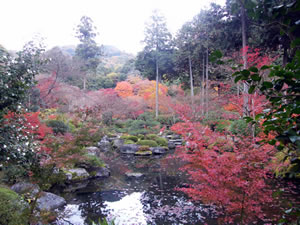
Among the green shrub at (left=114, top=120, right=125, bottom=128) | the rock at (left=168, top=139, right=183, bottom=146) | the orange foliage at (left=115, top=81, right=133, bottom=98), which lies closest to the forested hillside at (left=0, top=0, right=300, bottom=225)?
the green shrub at (left=114, top=120, right=125, bottom=128)

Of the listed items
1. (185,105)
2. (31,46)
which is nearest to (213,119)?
(185,105)

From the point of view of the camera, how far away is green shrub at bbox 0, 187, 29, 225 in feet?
10.7

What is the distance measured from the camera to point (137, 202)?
589 centimetres

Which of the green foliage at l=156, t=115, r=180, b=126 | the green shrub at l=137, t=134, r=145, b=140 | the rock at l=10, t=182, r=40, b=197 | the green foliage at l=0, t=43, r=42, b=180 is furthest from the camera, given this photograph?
the green foliage at l=156, t=115, r=180, b=126

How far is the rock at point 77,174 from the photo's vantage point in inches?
281

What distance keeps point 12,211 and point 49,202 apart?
195cm

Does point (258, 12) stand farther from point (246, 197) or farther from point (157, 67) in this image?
point (157, 67)

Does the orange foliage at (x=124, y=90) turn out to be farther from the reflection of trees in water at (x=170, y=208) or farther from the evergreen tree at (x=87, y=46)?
the reflection of trees in water at (x=170, y=208)

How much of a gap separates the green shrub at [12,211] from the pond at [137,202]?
1.41m

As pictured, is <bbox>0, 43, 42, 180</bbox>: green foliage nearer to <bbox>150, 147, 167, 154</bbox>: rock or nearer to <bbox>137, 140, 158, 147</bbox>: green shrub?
<bbox>150, 147, 167, 154</bbox>: rock

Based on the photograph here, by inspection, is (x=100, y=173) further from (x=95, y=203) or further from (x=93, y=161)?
(x=95, y=203)

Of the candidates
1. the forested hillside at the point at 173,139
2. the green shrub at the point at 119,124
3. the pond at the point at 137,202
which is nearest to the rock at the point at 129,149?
the forested hillside at the point at 173,139

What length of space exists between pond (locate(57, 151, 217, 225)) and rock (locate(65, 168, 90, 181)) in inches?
17.3

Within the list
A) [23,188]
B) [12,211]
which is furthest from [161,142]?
[12,211]
